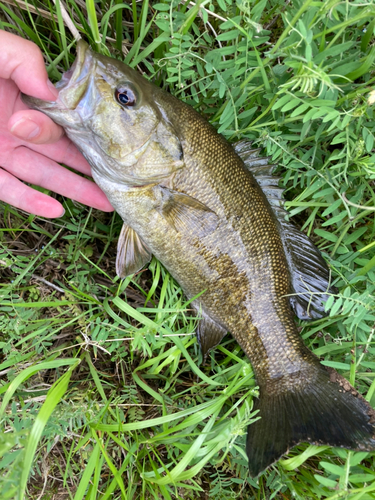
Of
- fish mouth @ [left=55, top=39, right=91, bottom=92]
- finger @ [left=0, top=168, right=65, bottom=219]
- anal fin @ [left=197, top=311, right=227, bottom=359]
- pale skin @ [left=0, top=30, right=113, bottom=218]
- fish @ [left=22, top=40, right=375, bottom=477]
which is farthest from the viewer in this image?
anal fin @ [left=197, top=311, right=227, bottom=359]

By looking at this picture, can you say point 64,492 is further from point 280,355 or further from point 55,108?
point 55,108

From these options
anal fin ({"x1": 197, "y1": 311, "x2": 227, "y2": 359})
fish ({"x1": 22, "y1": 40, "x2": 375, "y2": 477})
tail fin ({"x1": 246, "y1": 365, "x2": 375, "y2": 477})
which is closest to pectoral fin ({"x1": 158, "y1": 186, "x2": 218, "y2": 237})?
fish ({"x1": 22, "y1": 40, "x2": 375, "y2": 477})

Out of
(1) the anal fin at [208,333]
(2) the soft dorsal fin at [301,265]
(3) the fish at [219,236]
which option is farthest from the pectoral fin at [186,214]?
(1) the anal fin at [208,333]

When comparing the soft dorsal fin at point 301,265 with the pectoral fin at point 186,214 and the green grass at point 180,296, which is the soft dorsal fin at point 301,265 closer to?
the green grass at point 180,296

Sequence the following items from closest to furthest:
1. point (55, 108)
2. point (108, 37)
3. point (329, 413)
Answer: point (55, 108)
point (329, 413)
point (108, 37)

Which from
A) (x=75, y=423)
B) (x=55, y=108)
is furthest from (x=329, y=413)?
(x=55, y=108)

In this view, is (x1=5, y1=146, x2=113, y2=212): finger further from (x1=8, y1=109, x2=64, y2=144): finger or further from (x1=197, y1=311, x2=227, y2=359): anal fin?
(x1=197, y1=311, x2=227, y2=359): anal fin
